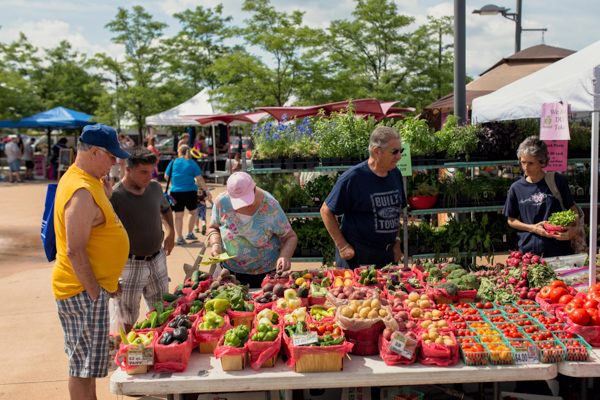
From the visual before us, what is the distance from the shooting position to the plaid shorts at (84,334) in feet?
9.64

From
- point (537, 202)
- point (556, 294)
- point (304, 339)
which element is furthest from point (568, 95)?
point (304, 339)

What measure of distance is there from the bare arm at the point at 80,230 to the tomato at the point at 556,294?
3.03m

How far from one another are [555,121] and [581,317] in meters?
1.75

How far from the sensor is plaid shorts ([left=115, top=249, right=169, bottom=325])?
4.05 meters

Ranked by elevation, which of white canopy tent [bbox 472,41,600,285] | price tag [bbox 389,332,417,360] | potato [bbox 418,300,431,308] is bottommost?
price tag [bbox 389,332,417,360]

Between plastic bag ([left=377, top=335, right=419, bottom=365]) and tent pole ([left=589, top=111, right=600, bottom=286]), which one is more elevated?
tent pole ([left=589, top=111, right=600, bottom=286])

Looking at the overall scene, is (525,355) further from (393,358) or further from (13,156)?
(13,156)

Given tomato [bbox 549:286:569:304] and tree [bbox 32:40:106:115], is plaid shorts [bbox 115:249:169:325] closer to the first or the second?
tomato [bbox 549:286:569:304]

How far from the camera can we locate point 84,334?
2.96m

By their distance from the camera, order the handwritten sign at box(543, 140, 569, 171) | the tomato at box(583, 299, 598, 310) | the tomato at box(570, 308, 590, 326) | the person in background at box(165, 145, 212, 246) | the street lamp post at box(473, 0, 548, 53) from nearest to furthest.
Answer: the tomato at box(570, 308, 590, 326) → the tomato at box(583, 299, 598, 310) → the handwritten sign at box(543, 140, 569, 171) → the person in background at box(165, 145, 212, 246) → the street lamp post at box(473, 0, 548, 53)

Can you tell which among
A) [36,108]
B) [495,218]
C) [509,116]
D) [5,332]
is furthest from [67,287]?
[36,108]

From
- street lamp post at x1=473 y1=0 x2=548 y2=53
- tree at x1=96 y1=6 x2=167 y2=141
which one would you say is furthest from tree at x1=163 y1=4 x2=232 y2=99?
street lamp post at x1=473 y1=0 x2=548 y2=53

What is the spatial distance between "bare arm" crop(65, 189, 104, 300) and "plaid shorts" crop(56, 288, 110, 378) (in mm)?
148

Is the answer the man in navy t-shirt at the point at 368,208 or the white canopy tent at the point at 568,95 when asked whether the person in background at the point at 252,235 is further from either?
the white canopy tent at the point at 568,95
